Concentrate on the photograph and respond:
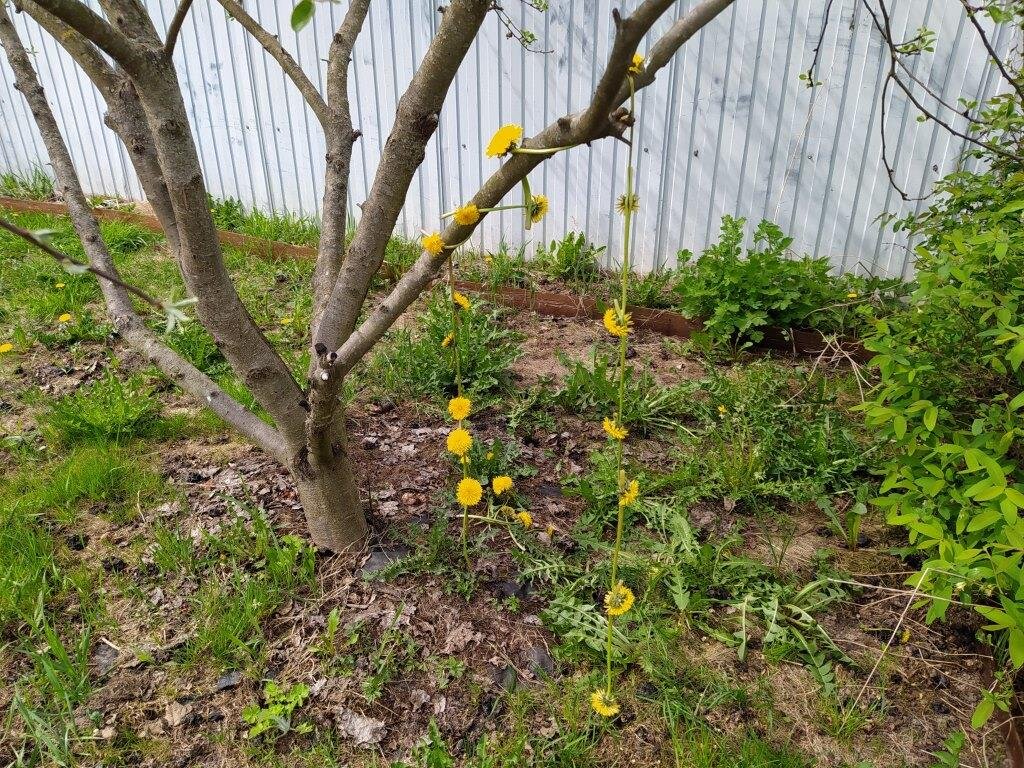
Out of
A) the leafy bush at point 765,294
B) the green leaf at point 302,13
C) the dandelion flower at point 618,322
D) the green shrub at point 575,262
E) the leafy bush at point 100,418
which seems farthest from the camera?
the green shrub at point 575,262

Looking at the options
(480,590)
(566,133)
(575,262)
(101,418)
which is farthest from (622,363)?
(575,262)

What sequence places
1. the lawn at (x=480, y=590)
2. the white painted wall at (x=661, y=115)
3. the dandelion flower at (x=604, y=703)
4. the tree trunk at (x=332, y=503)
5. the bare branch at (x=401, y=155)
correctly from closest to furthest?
1. the bare branch at (x=401, y=155)
2. the dandelion flower at (x=604, y=703)
3. the lawn at (x=480, y=590)
4. the tree trunk at (x=332, y=503)
5. the white painted wall at (x=661, y=115)

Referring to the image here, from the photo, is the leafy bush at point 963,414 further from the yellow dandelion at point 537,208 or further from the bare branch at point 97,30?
the bare branch at point 97,30

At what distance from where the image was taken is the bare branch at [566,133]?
1.01m

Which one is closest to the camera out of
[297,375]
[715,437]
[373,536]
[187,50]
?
[373,536]

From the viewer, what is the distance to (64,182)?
7.04 feet

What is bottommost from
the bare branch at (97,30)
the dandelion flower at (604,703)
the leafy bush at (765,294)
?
the dandelion flower at (604,703)

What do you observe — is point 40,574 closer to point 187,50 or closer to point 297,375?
point 297,375

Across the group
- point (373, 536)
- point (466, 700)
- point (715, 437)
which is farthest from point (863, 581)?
point (373, 536)

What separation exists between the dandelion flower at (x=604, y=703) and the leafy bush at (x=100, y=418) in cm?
222

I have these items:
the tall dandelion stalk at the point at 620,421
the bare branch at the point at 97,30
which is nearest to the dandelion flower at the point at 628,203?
the tall dandelion stalk at the point at 620,421

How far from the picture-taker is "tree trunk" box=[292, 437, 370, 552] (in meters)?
2.03

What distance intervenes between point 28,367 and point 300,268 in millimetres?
1656

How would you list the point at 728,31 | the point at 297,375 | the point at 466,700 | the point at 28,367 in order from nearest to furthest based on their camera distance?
the point at 466,700
the point at 297,375
the point at 28,367
the point at 728,31
